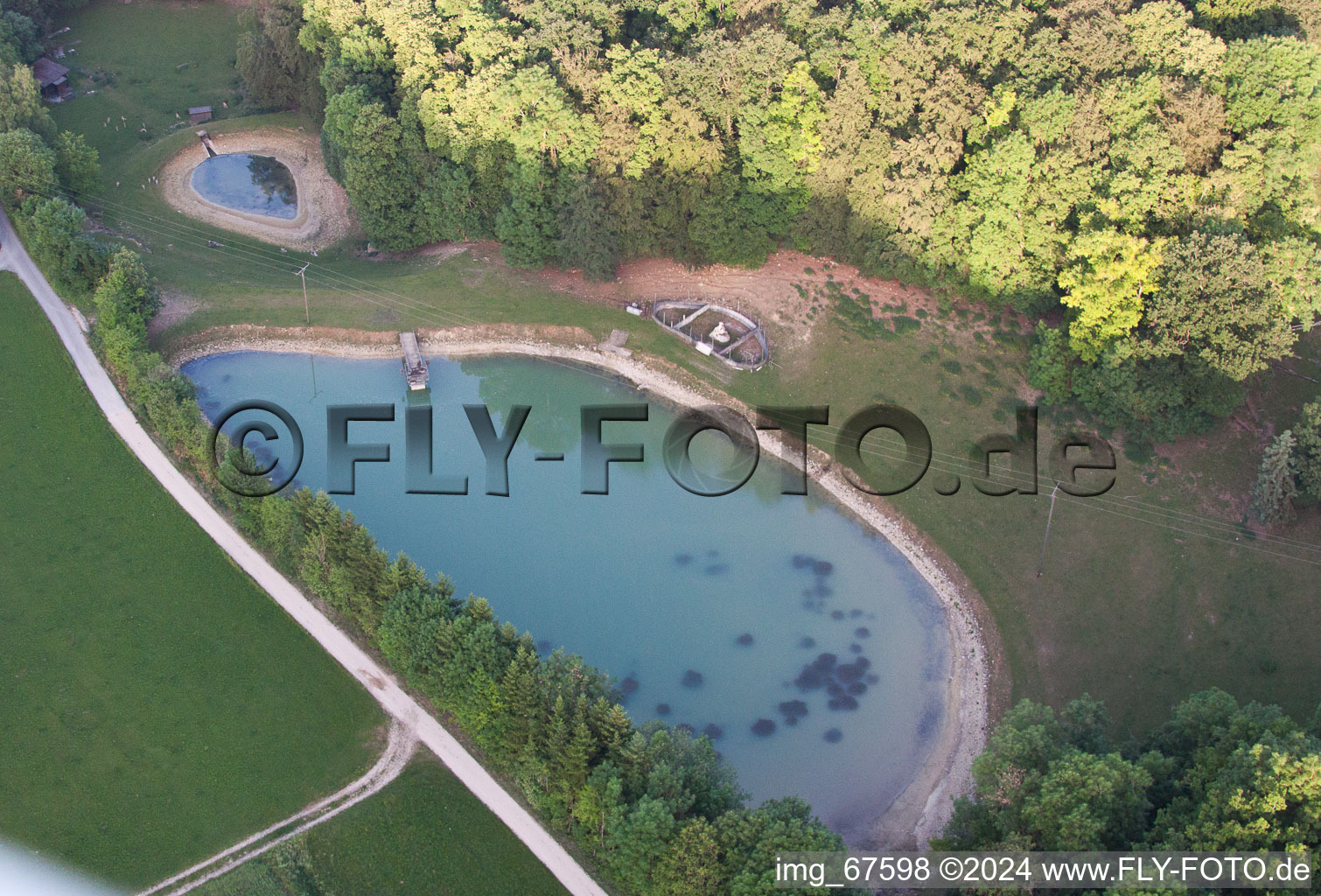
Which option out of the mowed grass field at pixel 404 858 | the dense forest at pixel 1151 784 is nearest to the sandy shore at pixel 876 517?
the dense forest at pixel 1151 784

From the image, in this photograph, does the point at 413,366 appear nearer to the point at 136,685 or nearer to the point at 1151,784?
the point at 136,685

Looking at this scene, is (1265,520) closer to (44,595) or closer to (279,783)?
(279,783)

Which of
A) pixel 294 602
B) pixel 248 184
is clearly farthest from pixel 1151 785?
pixel 248 184

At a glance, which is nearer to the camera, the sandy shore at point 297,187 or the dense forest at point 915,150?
the dense forest at point 915,150

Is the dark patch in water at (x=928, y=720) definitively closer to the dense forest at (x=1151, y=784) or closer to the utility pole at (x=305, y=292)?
the dense forest at (x=1151, y=784)

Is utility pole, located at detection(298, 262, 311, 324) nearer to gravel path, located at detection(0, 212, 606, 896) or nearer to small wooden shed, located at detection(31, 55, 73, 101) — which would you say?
gravel path, located at detection(0, 212, 606, 896)

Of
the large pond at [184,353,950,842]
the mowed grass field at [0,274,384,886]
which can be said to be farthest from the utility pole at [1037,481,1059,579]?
the mowed grass field at [0,274,384,886]
